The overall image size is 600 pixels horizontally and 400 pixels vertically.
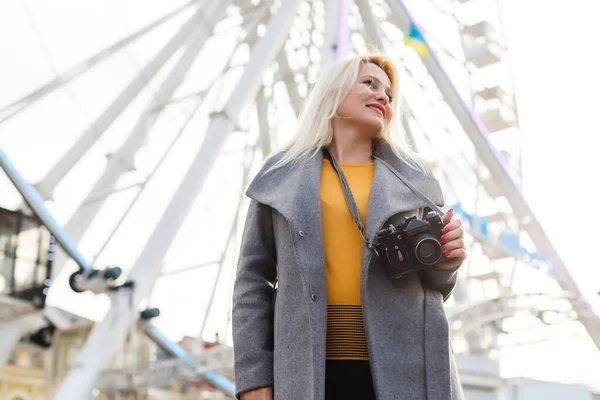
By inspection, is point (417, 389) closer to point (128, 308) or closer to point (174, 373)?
point (128, 308)

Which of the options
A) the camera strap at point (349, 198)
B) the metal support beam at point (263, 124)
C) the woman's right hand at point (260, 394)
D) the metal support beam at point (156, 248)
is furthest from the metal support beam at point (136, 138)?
the woman's right hand at point (260, 394)

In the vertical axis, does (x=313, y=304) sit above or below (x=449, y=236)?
below

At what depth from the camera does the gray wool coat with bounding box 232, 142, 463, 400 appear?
1.61 meters

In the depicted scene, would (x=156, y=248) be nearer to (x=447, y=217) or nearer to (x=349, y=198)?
(x=349, y=198)

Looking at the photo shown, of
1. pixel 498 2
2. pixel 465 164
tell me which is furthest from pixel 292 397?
pixel 498 2

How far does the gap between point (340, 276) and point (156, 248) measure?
4854mm

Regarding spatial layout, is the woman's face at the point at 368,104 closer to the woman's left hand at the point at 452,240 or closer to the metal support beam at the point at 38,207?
the woman's left hand at the point at 452,240

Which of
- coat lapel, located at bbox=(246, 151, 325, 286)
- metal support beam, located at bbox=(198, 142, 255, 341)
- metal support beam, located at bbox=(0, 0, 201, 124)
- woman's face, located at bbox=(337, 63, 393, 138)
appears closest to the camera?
coat lapel, located at bbox=(246, 151, 325, 286)

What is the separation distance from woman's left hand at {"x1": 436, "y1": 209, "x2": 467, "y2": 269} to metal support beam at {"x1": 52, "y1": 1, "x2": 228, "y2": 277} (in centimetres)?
586

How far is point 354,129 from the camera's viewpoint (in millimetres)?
1992

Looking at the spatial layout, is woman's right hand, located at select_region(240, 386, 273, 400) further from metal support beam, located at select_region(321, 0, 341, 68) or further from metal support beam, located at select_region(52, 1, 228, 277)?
metal support beam, located at select_region(321, 0, 341, 68)

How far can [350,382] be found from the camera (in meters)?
1.62

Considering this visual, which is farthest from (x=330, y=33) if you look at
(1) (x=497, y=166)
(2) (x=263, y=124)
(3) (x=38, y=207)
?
(1) (x=497, y=166)

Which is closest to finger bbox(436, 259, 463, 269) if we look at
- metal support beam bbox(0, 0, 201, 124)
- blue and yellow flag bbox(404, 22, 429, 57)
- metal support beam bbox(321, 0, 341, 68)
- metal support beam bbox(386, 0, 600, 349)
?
metal support beam bbox(321, 0, 341, 68)
